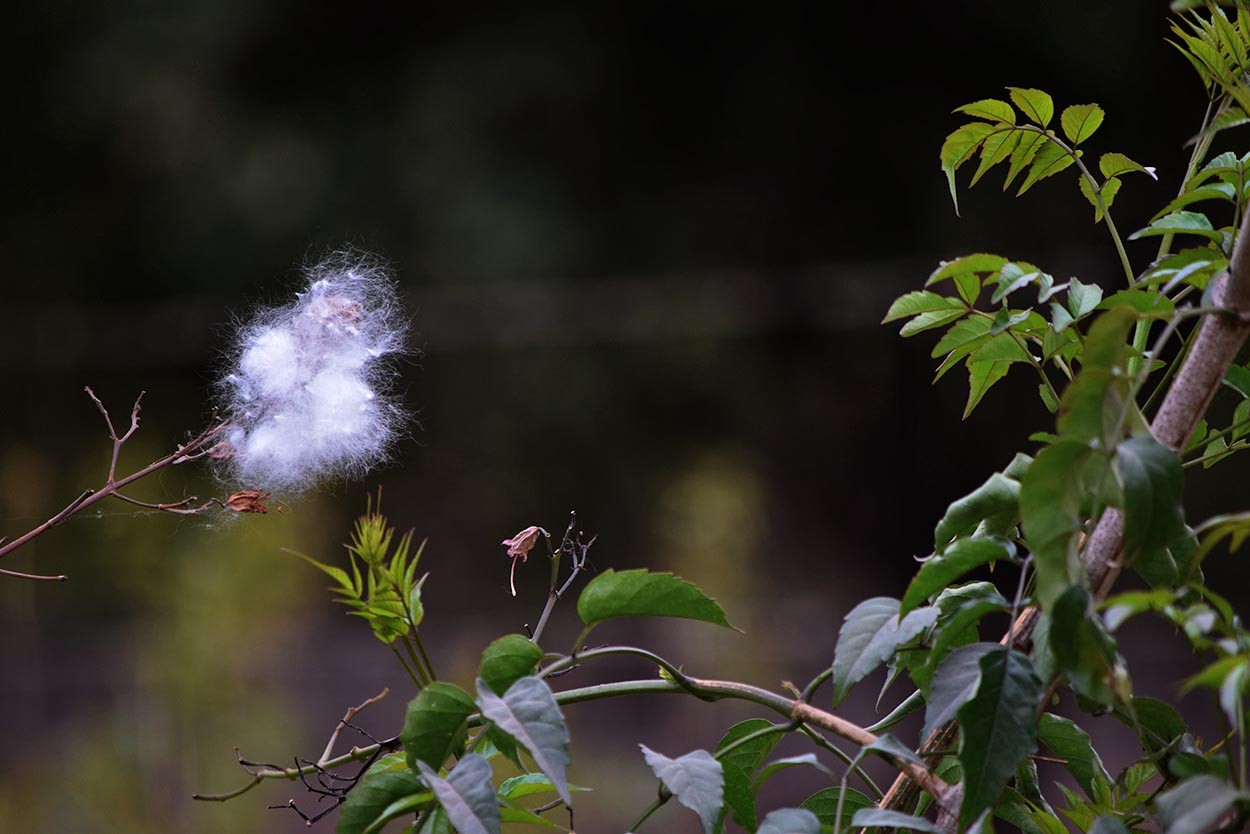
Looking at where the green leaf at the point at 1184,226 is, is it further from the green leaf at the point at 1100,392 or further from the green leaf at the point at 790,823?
the green leaf at the point at 790,823

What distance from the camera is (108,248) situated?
2.98 m

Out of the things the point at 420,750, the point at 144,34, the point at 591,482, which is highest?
the point at 144,34

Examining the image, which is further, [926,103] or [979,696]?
[926,103]

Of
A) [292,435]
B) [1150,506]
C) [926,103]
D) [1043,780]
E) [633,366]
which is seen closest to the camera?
[1150,506]

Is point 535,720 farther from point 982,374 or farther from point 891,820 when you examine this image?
point 982,374

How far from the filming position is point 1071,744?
1.18ft

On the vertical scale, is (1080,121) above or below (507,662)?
above

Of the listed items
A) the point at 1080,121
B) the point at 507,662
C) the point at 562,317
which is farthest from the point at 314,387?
the point at 562,317

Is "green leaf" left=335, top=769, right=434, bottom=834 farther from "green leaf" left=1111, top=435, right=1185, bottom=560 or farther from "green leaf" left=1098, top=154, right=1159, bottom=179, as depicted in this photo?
"green leaf" left=1098, top=154, right=1159, bottom=179

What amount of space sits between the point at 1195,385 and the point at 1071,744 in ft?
0.40

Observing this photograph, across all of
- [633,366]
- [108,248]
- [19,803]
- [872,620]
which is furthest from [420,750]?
[108,248]

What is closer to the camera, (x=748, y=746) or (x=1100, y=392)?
(x=1100, y=392)

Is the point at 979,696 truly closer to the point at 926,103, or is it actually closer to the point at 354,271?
the point at 354,271

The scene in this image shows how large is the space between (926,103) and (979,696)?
2874 millimetres
